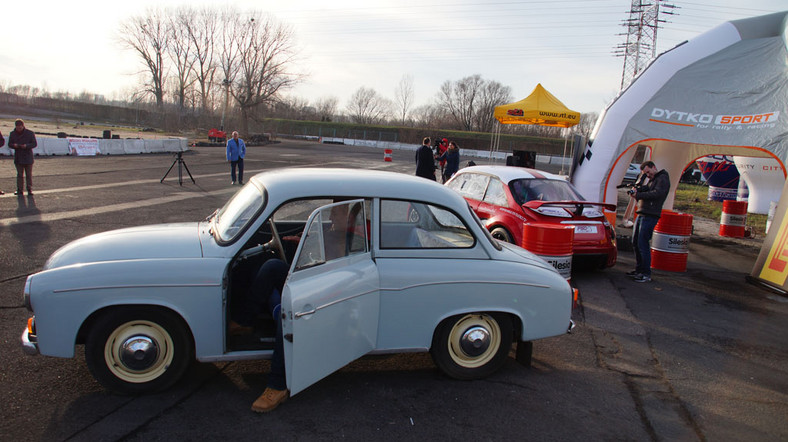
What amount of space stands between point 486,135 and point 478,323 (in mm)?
61196

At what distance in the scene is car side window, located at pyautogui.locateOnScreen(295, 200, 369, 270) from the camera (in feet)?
11.0

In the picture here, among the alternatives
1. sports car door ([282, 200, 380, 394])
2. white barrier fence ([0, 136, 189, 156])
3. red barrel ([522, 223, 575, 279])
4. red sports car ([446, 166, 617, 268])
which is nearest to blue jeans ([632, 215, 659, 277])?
red sports car ([446, 166, 617, 268])

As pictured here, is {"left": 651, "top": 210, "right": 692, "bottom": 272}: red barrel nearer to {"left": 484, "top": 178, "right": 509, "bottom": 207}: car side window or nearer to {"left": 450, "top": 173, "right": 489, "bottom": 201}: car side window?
{"left": 484, "top": 178, "right": 509, "bottom": 207}: car side window

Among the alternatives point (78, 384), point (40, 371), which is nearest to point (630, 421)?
point (78, 384)

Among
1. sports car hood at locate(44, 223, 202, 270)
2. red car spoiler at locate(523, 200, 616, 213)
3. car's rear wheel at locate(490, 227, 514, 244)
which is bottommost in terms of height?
car's rear wheel at locate(490, 227, 514, 244)

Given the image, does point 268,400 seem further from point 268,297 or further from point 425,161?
point 425,161

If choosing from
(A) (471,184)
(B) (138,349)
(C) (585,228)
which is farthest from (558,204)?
(B) (138,349)

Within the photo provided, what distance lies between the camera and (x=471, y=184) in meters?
9.07

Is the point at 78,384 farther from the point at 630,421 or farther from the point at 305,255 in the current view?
the point at 630,421

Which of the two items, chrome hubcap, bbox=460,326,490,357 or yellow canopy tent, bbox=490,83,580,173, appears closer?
chrome hubcap, bbox=460,326,490,357

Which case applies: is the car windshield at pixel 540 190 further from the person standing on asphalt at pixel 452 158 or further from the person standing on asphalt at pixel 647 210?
the person standing on asphalt at pixel 452 158

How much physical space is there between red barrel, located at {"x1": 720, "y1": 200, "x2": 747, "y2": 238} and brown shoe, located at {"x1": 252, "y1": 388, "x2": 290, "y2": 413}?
42.8ft

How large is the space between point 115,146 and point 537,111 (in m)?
20.7

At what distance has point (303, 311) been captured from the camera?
3.08 m
